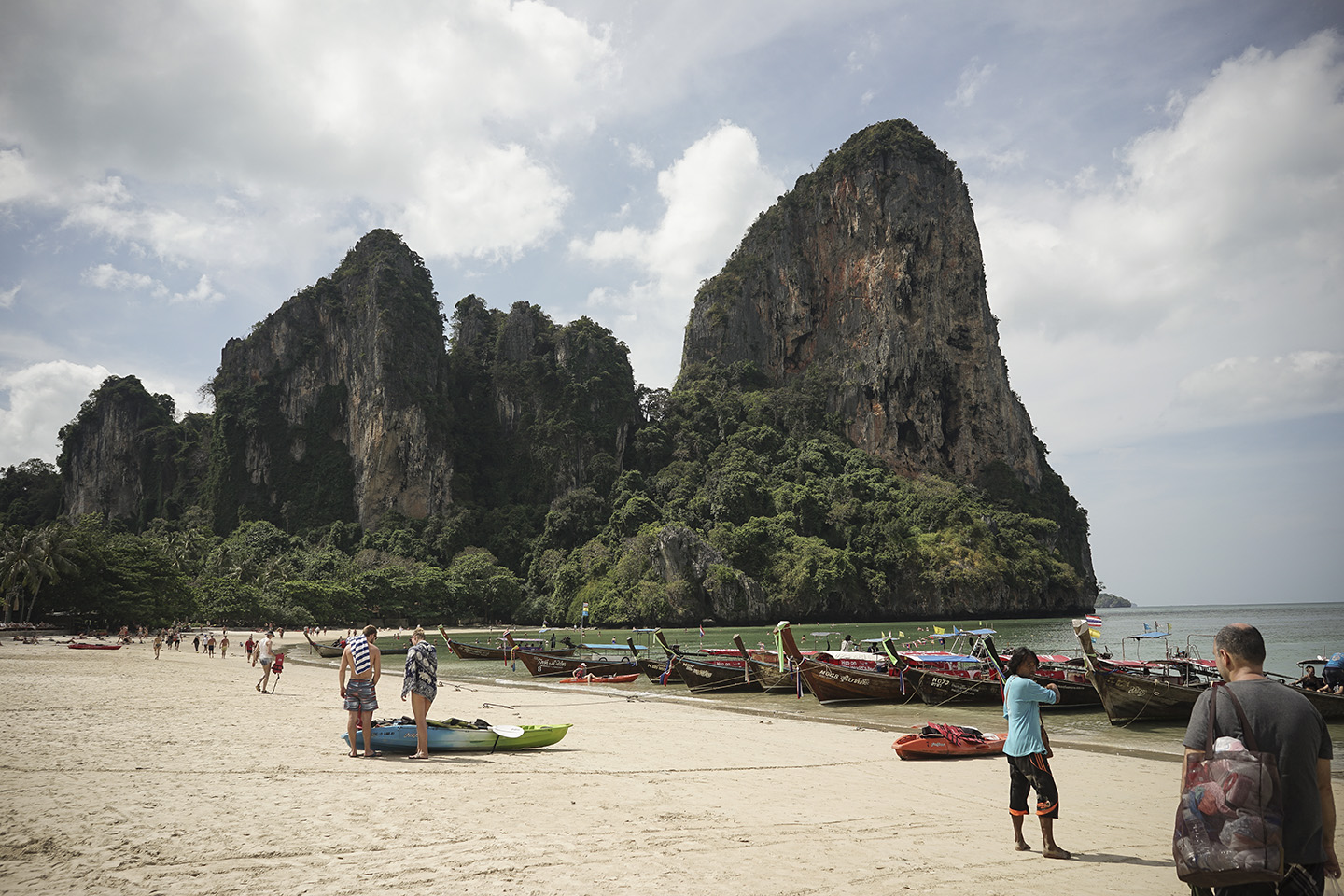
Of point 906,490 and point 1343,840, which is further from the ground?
point 906,490

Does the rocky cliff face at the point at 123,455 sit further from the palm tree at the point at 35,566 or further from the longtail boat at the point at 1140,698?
the longtail boat at the point at 1140,698

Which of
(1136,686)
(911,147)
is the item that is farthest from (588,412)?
(1136,686)

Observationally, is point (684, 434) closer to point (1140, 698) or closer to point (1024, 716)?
point (1140, 698)

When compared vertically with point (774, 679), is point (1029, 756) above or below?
above

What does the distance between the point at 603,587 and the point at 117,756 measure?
6500 centimetres

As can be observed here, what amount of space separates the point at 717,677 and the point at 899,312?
81148 mm

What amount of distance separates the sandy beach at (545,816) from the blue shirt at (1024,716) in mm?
896

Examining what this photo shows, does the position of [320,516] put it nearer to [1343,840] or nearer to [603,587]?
[603,587]

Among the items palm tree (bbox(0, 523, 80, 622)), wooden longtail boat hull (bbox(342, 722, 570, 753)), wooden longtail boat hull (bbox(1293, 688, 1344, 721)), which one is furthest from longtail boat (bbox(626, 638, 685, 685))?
palm tree (bbox(0, 523, 80, 622))

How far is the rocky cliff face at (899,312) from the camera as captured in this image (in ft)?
315

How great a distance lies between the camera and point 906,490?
86.3 meters

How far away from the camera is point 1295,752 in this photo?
10.9 feet

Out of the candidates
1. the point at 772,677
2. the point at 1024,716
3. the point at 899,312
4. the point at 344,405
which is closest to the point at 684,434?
the point at 899,312

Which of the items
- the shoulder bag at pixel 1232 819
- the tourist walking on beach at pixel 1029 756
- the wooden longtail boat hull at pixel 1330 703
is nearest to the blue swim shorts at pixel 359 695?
the tourist walking on beach at pixel 1029 756
